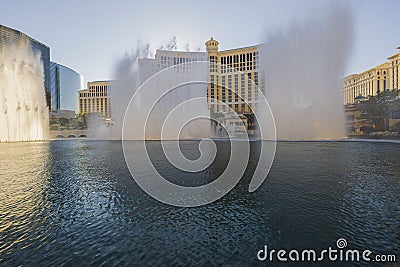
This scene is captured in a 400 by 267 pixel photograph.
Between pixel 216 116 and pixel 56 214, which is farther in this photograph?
pixel 216 116

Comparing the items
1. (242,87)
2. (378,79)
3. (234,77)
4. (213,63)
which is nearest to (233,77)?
(234,77)

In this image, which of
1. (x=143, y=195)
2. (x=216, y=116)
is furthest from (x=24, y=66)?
(x=143, y=195)

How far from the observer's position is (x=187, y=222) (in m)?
5.79

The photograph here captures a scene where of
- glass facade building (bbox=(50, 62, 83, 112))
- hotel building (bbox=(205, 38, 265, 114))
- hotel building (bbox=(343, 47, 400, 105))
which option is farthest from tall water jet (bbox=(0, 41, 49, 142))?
hotel building (bbox=(343, 47, 400, 105))

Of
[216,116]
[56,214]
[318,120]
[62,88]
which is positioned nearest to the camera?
[56,214]

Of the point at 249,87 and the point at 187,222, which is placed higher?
the point at 249,87

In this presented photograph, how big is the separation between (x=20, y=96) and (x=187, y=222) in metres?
46.1

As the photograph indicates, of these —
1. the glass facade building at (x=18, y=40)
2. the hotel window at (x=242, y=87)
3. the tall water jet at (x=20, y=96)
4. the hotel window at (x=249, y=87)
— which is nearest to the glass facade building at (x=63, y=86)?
the glass facade building at (x=18, y=40)

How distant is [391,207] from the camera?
643 cm

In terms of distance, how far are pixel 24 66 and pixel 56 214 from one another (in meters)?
46.2

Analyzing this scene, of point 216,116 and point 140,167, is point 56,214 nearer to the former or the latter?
point 140,167

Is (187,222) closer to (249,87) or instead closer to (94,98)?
(249,87)

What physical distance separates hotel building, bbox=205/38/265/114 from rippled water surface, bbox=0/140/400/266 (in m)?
64.0

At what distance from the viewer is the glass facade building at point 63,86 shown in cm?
10453
